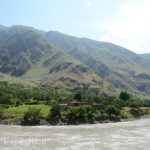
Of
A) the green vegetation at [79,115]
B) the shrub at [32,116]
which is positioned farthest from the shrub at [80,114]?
the shrub at [32,116]

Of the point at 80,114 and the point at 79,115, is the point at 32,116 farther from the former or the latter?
the point at 80,114

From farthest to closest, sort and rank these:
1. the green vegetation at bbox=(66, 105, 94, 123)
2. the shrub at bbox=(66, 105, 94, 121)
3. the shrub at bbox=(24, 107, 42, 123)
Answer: the shrub at bbox=(66, 105, 94, 121) < the green vegetation at bbox=(66, 105, 94, 123) < the shrub at bbox=(24, 107, 42, 123)

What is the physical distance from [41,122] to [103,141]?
27365 millimetres

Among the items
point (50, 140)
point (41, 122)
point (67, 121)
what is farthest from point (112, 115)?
point (50, 140)

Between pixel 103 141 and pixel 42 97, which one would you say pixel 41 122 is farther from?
pixel 42 97

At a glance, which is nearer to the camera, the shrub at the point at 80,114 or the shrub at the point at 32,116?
the shrub at the point at 32,116

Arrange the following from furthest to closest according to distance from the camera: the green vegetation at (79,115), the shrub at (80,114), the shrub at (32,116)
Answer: the shrub at (80,114)
the green vegetation at (79,115)
the shrub at (32,116)

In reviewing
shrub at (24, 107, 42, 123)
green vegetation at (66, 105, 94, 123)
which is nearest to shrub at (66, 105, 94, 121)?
green vegetation at (66, 105, 94, 123)

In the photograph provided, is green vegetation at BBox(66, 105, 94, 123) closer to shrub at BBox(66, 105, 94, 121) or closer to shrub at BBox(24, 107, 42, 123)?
shrub at BBox(66, 105, 94, 121)

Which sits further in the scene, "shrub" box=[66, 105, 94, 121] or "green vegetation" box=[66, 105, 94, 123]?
"shrub" box=[66, 105, 94, 121]

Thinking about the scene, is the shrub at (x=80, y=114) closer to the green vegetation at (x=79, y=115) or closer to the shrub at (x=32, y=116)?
the green vegetation at (x=79, y=115)

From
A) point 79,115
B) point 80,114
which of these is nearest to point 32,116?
point 79,115

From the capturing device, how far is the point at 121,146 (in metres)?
41.5

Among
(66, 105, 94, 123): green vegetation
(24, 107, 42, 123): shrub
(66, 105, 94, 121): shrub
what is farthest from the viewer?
(66, 105, 94, 121): shrub
